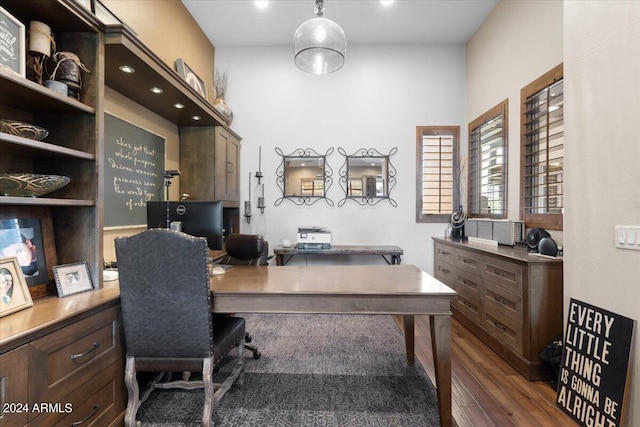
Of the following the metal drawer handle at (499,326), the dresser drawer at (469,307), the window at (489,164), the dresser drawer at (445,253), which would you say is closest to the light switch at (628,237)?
the metal drawer handle at (499,326)

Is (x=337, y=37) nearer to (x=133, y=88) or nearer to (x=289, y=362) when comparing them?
(x=133, y=88)

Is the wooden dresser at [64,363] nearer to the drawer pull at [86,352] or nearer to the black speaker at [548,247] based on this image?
the drawer pull at [86,352]

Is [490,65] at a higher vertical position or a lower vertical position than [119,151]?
higher

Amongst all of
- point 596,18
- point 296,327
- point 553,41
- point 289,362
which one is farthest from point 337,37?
point 296,327

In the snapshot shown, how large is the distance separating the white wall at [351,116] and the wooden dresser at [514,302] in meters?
1.28

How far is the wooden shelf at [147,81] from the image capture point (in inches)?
76.8

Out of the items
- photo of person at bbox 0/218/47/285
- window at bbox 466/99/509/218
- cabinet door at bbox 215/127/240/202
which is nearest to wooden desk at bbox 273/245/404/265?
cabinet door at bbox 215/127/240/202

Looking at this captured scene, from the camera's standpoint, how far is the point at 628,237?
1613mm

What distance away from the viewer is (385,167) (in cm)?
434

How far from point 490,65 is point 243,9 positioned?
9.44ft

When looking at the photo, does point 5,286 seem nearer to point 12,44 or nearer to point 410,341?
point 12,44

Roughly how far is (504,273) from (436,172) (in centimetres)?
203

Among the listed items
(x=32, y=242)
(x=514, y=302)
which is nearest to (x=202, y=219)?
(x=32, y=242)

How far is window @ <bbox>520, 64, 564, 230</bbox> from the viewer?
8.45ft
